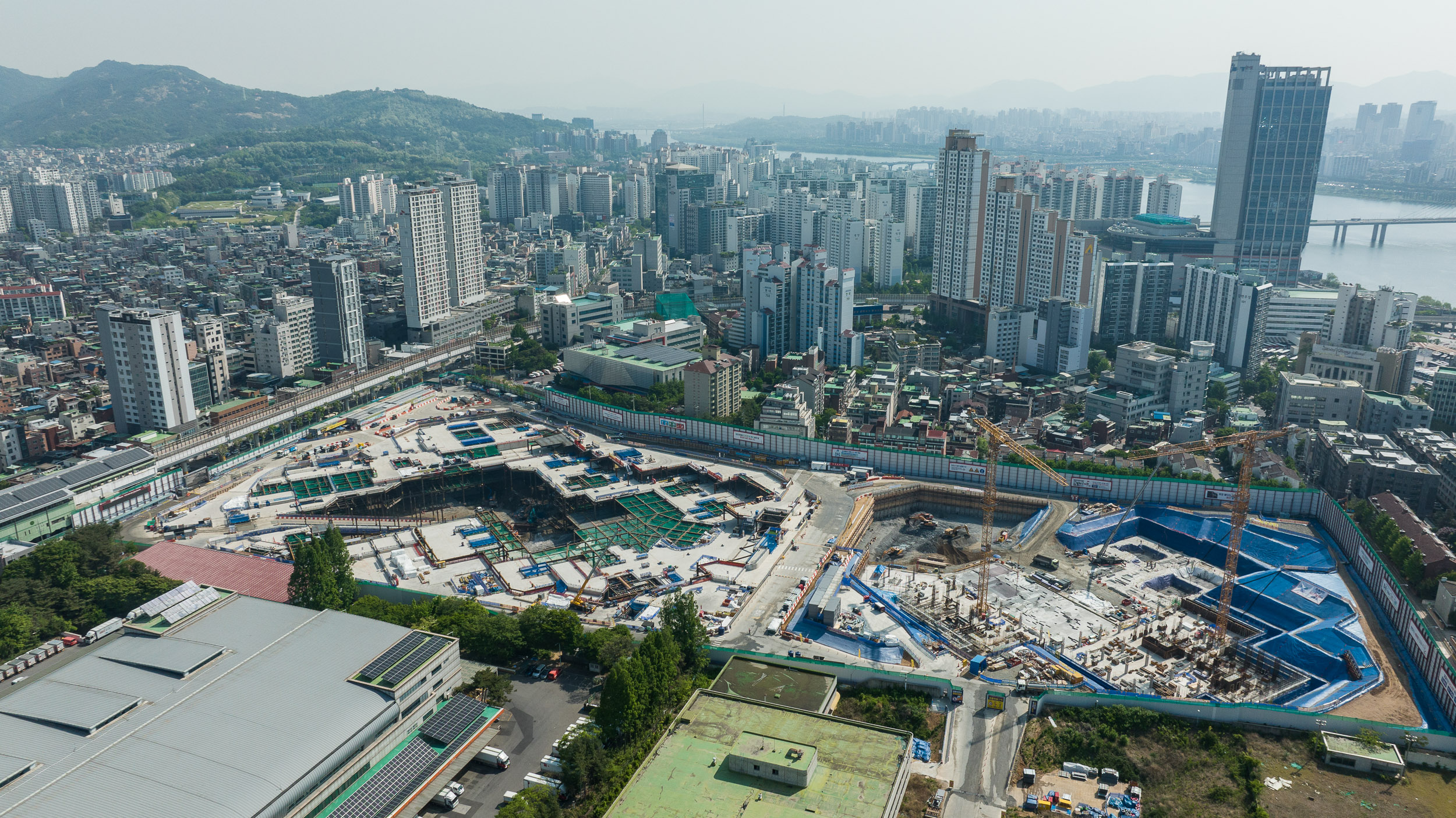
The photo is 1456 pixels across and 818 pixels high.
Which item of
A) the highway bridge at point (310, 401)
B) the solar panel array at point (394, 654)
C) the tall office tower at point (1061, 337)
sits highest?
the tall office tower at point (1061, 337)

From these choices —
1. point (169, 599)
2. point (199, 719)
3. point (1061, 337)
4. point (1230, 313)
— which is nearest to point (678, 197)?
point (1061, 337)

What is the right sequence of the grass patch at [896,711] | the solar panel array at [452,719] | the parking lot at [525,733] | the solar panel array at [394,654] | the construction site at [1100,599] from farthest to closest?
the construction site at [1100,599] → the grass patch at [896,711] → the solar panel array at [452,719] → the solar panel array at [394,654] → the parking lot at [525,733]

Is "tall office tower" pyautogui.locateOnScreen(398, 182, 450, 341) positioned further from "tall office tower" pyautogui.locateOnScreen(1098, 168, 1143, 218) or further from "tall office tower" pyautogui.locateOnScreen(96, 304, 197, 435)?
"tall office tower" pyautogui.locateOnScreen(1098, 168, 1143, 218)

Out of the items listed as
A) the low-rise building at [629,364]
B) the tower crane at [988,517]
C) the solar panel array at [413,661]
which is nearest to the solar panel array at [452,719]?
the solar panel array at [413,661]

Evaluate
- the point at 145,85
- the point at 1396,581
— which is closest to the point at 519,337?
the point at 1396,581

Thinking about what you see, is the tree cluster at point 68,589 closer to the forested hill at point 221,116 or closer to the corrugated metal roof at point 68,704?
the corrugated metal roof at point 68,704

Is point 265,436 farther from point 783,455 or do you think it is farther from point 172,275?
point 172,275
